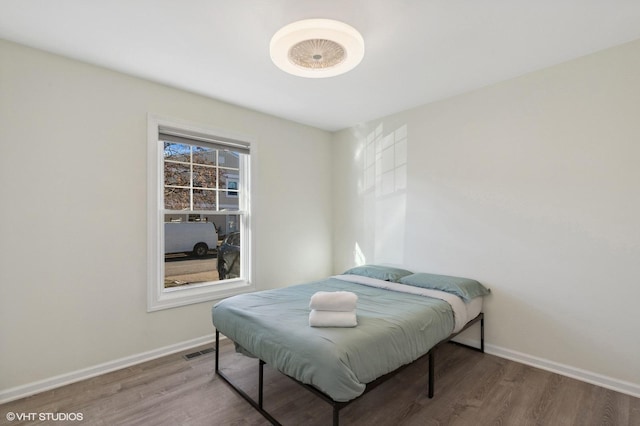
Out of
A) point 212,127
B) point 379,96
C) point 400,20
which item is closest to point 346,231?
point 379,96

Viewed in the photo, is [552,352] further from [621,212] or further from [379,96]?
[379,96]

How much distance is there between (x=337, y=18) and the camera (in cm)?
195

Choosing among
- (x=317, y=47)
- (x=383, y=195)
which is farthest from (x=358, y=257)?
(x=317, y=47)

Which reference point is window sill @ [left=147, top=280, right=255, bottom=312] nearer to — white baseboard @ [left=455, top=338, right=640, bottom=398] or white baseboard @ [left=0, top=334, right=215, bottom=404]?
white baseboard @ [left=0, top=334, right=215, bottom=404]

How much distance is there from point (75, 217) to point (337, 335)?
2288 millimetres

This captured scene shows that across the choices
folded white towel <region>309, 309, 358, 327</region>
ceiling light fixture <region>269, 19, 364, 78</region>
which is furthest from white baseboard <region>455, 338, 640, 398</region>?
ceiling light fixture <region>269, 19, 364, 78</region>

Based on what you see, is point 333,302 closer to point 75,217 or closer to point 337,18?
point 337,18

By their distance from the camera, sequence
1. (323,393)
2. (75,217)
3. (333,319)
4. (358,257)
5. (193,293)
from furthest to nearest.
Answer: (358,257) → (193,293) → (75,217) → (333,319) → (323,393)

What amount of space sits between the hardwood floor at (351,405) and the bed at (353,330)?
0.49 feet

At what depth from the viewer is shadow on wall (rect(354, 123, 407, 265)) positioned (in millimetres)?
3680

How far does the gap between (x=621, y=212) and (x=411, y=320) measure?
1821 millimetres

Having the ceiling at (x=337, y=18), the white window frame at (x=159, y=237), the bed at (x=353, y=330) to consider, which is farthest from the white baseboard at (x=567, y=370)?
the white window frame at (x=159, y=237)

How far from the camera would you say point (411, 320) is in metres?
2.15

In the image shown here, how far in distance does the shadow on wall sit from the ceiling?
86 cm
